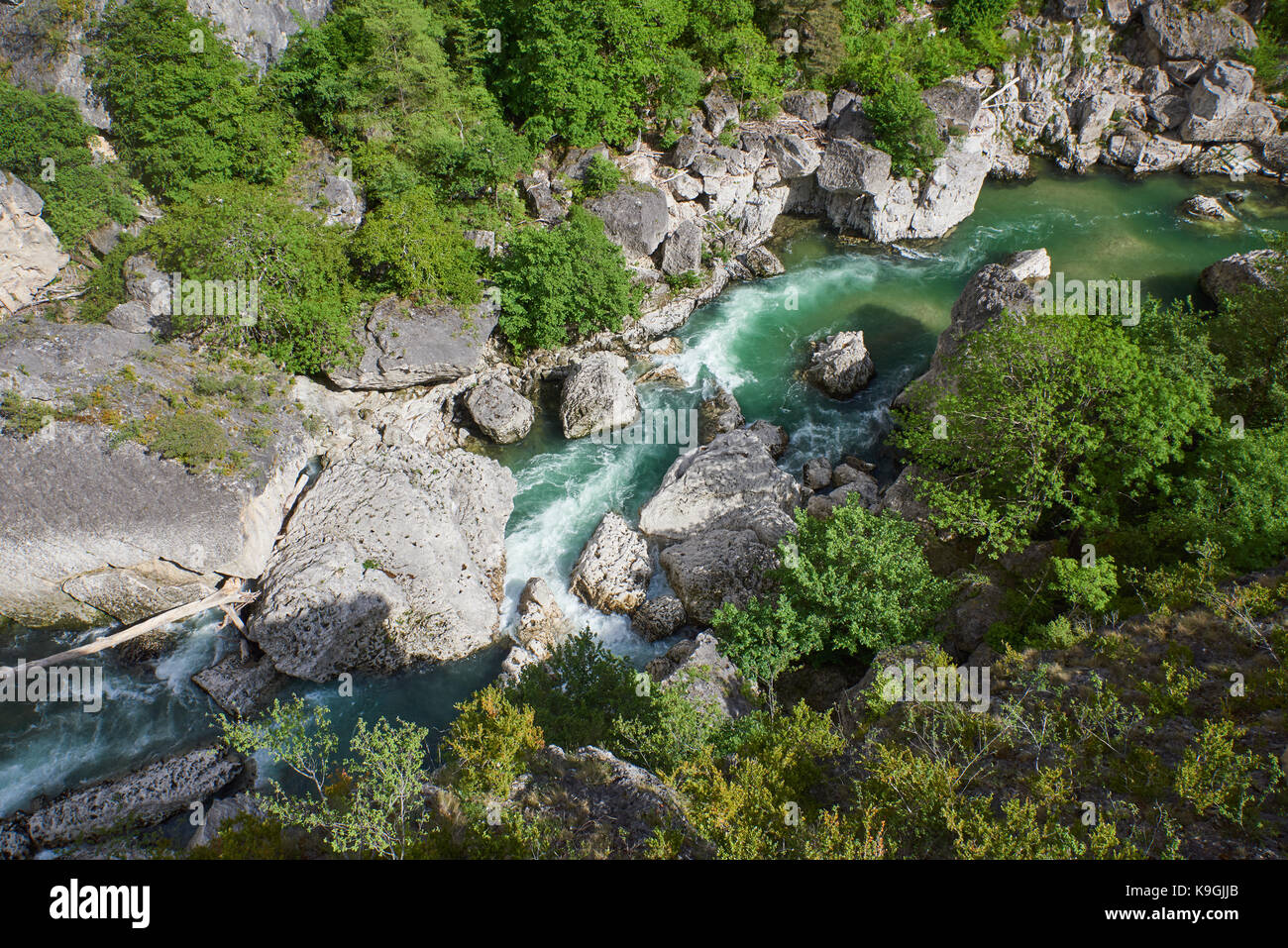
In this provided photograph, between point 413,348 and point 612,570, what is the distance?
13.3 metres

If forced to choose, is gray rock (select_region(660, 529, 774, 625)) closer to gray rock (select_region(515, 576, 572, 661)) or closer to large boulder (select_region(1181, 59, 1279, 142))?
gray rock (select_region(515, 576, 572, 661))

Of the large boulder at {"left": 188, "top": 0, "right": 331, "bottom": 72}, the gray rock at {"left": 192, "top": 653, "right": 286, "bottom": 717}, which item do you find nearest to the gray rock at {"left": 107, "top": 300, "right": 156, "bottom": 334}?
the gray rock at {"left": 192, "top": 653, "right": 286, "bottom": 717}

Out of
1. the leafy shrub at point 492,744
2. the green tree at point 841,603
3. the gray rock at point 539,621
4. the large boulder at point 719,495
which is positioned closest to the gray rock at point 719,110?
the large boulder at point 719,495

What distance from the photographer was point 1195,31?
1657 inches

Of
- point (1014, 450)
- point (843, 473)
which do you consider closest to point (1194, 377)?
point (1014, 450)

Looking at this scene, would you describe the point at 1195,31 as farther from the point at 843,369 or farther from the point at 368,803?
the point at 368,803

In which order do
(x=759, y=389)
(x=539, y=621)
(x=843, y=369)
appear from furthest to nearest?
1. (x=759, y=389)
2. (x=843, y=369)
3. (x=539, y=621)

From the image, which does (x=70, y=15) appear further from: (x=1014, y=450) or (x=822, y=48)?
(x=1014, y=450)

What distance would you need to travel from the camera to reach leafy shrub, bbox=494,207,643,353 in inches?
1182

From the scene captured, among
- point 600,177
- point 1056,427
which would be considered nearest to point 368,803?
point 1056,427

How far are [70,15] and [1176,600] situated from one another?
155 ft

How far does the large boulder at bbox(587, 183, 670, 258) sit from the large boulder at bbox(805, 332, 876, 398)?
1070cm

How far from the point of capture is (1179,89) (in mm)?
42719

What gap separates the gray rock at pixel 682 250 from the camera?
114ft
